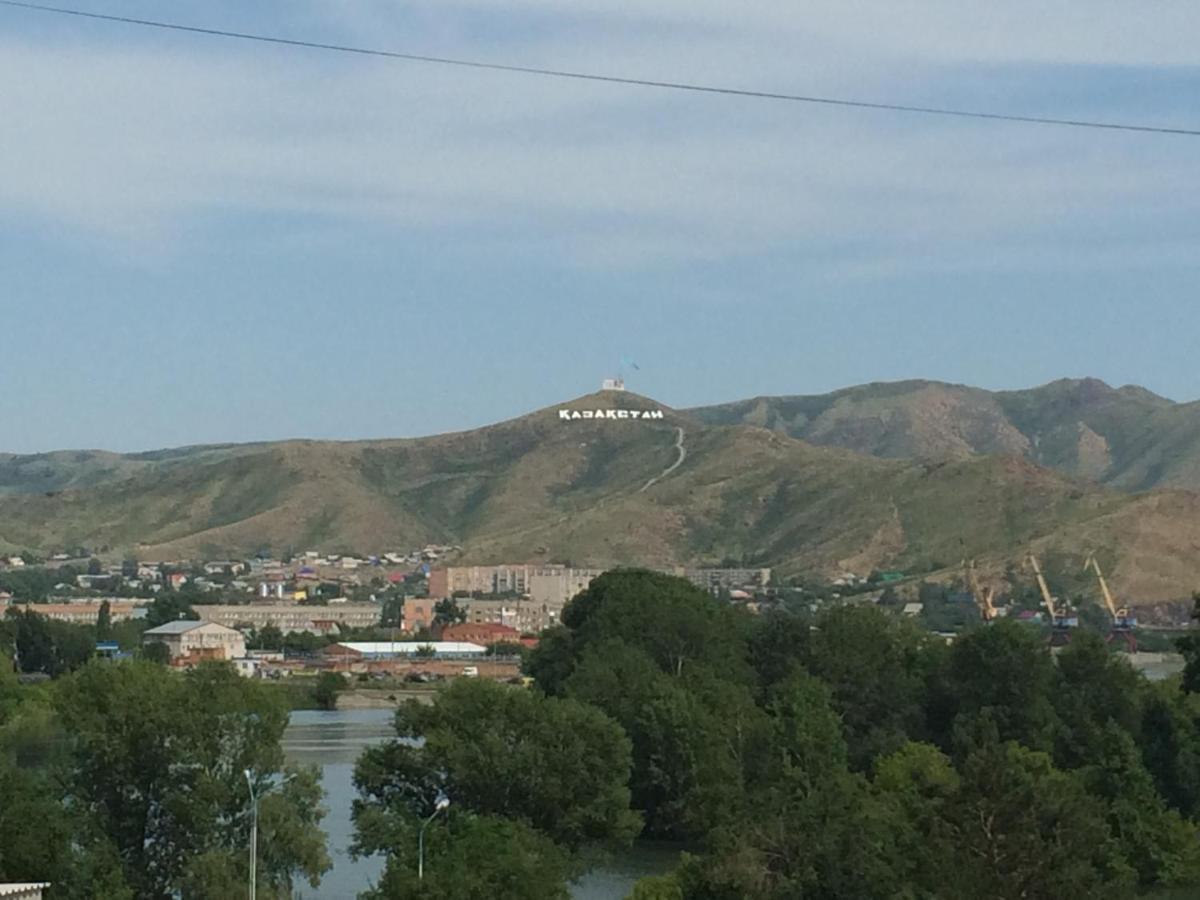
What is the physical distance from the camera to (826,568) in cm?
19812

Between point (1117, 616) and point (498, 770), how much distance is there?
123 meters

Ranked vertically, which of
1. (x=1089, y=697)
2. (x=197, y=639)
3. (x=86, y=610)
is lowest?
(x=1089, y=697)

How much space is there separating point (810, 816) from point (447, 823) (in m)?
6.16

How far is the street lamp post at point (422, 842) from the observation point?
3030 cm

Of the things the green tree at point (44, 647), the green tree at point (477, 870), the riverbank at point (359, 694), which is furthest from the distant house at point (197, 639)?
the green tree at point (477, 870)

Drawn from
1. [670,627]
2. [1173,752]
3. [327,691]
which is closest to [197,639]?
[327,691]

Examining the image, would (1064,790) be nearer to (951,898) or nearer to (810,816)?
(810,816)

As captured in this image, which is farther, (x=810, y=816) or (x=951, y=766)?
(x=951, y=766)

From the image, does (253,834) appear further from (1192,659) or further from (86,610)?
(86,610)

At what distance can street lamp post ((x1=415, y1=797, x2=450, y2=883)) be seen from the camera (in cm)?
3030

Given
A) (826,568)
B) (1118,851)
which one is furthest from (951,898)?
(826,568)

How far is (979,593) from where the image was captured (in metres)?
163

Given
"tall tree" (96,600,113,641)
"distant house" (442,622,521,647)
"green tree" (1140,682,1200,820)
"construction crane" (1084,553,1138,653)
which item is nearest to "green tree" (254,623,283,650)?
"tall tree" (96,600,113,641)

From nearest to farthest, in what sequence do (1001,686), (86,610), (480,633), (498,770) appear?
1. (498,770)
2. (1001,686)
3. (480,633)
4. (86,610)
